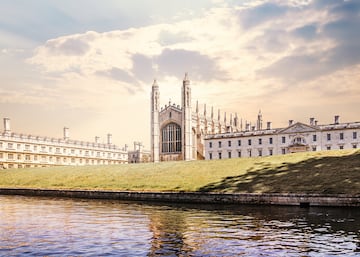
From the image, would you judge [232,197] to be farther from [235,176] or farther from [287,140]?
[287,140]

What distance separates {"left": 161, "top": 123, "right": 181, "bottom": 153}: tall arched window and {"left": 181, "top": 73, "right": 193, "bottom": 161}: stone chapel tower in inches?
140

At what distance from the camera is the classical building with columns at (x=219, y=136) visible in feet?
275

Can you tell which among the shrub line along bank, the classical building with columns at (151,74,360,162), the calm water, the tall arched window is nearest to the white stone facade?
the classical building with columns at (151,74,360,162)

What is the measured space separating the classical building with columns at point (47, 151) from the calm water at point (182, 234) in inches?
3264

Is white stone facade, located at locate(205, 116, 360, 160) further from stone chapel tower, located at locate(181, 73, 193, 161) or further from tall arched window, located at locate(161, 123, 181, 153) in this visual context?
tall arched window, located at locate(161, 123, 181, 153)

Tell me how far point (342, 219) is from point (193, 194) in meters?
13.4

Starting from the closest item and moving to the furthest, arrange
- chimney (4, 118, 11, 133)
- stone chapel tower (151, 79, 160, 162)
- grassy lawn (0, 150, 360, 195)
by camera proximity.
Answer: grassy lawn (0, 150, 360, 195) < chimney (4, 118, 11, 133) < stone chapel tower (151, 79, 160, 162)

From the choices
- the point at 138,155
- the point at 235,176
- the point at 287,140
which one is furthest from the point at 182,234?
the point at 138,155

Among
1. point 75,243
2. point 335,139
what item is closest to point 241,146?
point 335,139

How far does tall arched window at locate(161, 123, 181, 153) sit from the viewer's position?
10650cm

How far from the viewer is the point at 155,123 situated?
10894 cm

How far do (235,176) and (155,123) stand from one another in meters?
72.5

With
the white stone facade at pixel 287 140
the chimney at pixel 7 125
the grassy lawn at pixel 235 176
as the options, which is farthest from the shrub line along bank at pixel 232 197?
the chimney at pixel 7 125

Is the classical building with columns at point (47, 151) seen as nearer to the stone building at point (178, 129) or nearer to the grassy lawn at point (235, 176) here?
the stone building at point (178, 129)
